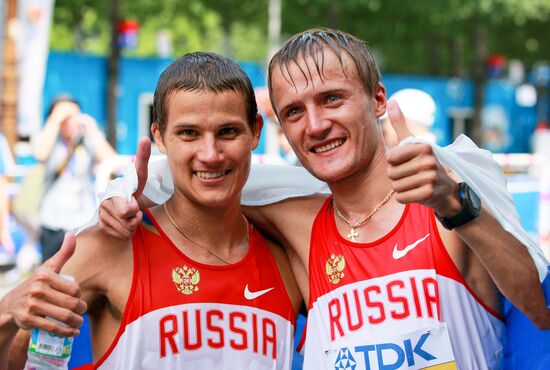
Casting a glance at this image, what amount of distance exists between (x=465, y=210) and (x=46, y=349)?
123cm

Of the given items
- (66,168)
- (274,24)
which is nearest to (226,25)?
(274,24)

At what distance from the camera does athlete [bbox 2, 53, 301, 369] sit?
103 inches

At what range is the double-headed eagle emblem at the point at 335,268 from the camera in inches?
107

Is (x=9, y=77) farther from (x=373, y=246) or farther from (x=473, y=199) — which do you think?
(x=473, y=199)

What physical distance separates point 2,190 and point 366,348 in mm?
6792

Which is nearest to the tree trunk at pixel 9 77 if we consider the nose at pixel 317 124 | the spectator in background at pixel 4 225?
the spectator in background at pixel 4 225

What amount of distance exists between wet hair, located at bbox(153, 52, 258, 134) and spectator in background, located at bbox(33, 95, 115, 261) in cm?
373

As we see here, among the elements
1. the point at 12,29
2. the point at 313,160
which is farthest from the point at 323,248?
the point at 12,29

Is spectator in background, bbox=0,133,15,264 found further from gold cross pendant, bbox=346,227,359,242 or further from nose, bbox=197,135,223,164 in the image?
gold cross pendant, bbox=346,227,359,242

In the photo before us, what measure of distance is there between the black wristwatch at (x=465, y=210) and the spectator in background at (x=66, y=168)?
180 inches

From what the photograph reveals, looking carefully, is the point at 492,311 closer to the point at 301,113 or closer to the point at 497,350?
the point at 497,350

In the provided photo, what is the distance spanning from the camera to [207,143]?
8.79ft

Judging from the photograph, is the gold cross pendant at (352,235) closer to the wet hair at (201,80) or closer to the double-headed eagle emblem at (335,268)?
the double-headed eagle emblem at (335,268)

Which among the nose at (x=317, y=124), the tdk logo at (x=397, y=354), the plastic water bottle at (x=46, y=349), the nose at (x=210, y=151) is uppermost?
the nose at (x=317, y=124)
